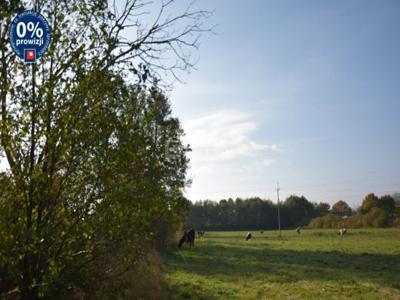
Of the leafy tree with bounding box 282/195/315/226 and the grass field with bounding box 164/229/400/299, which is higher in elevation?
the leafy tree with bounding box 282/195/315/226

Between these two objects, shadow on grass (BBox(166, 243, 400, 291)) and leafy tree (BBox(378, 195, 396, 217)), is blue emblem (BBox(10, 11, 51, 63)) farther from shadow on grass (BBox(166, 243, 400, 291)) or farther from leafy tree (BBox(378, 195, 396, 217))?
leafy tree (BBox(378, 195, 396, 217))

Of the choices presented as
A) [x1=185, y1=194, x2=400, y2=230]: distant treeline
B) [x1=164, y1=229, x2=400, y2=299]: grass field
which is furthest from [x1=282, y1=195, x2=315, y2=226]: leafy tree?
[x1=164, y1=229, x2=400, y2=299]: grass field

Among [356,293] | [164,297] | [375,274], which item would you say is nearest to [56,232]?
[164,297]

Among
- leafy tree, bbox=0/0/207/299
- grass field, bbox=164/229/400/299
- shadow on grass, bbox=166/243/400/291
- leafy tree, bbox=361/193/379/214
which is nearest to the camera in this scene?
leafy tree, bbox=0/0/207/299

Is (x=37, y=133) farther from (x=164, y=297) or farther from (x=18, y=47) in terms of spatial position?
(x=164, y=297)

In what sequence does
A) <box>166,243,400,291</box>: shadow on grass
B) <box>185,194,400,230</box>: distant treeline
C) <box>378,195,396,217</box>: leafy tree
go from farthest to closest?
<box>185,194,400,230</box>: distant treeline < <box>378,195,396,217</box>: leafy tree < <box>166,243,400,291</box>: shadow on grass

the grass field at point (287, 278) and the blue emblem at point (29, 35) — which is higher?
the blue emblem at point (29, 35)

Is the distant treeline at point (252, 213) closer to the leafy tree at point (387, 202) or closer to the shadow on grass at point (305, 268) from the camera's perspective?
the leafy tree at point (387, 202)

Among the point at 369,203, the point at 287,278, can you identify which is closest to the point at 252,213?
Result: the point at 369,203

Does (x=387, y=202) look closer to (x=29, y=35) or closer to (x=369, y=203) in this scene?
(x=369, y=203)

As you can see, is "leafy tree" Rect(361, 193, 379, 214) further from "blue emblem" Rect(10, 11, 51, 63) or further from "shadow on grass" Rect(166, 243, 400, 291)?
"blue emblem" Rect(10, 11, 51, 63)

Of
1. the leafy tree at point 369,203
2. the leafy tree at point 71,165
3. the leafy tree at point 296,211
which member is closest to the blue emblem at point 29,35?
the leafy tree at point 71,165

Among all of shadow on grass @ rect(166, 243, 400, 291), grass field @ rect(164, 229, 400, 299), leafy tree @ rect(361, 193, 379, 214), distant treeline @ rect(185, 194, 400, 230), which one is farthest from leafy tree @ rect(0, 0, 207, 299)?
distant treeline @ rect(185, 194, 400, 230)

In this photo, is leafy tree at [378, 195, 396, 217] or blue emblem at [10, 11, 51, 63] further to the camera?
leafy tree at [378, 195, 396, 217]
